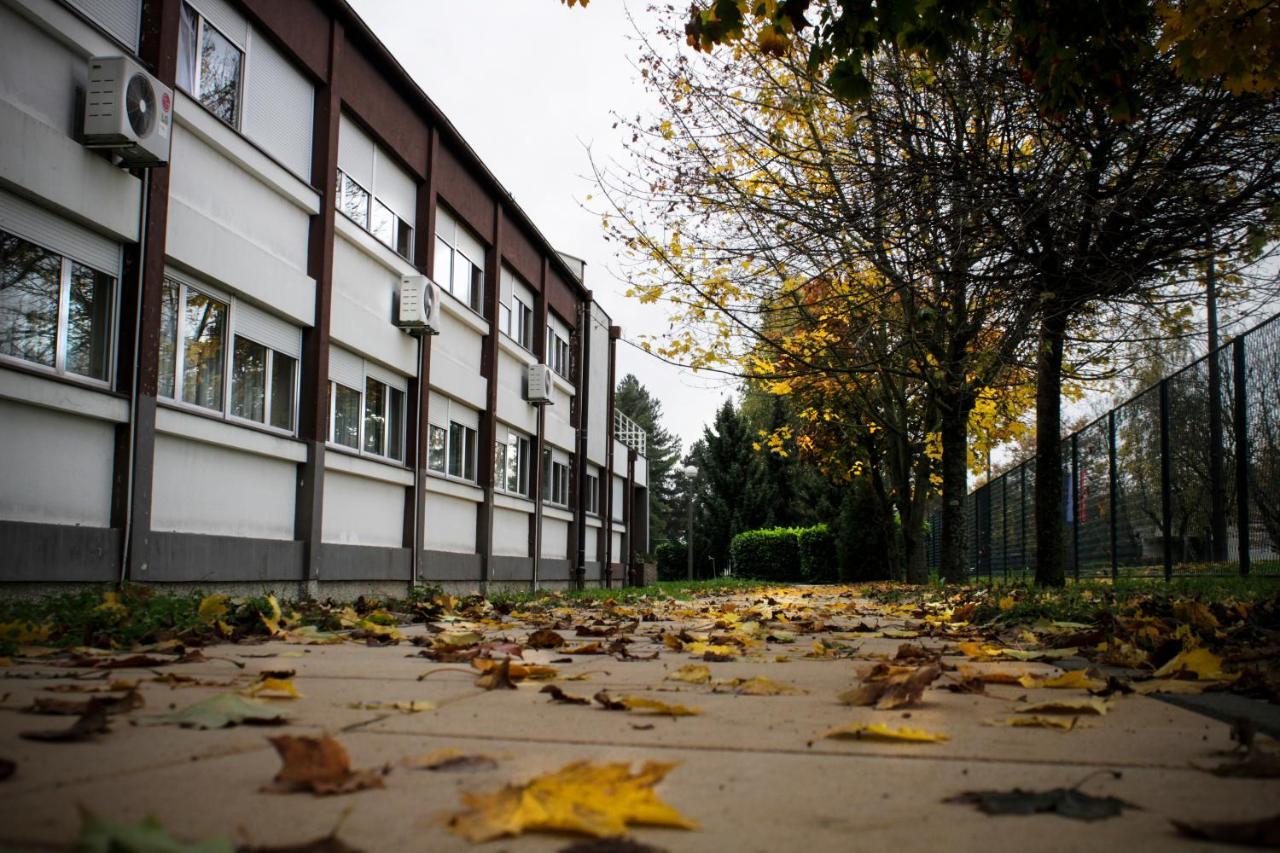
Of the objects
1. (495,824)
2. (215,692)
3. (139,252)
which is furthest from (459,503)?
(495,824)

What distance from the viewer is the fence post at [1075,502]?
615 inches

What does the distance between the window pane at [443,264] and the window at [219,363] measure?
217 inches

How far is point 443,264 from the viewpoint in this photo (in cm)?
1756

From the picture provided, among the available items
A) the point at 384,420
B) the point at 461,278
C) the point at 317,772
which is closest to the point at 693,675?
the point at 317,772

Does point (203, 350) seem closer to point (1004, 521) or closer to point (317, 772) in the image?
point (317, 772)

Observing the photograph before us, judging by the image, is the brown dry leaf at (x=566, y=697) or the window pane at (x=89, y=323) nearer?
the brown dry leaf at (x=566, y=697)

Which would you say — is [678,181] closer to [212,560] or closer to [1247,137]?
[1247,137]

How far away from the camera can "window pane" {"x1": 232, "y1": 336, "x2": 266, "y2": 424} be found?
10.7 m

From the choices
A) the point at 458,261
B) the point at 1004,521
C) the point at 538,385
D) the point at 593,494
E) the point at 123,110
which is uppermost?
the point at 458,261

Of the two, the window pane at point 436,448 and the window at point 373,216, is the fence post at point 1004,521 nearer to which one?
the window pane at point 436,448

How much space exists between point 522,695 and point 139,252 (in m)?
6.94

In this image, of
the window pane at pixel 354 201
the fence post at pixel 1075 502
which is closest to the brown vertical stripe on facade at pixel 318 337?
the window pane at pixel 354 201

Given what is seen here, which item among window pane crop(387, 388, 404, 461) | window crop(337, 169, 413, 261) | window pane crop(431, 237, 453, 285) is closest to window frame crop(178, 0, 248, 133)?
window crop(337, 169, 413, 261)

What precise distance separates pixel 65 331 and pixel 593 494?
22517 millimetres
